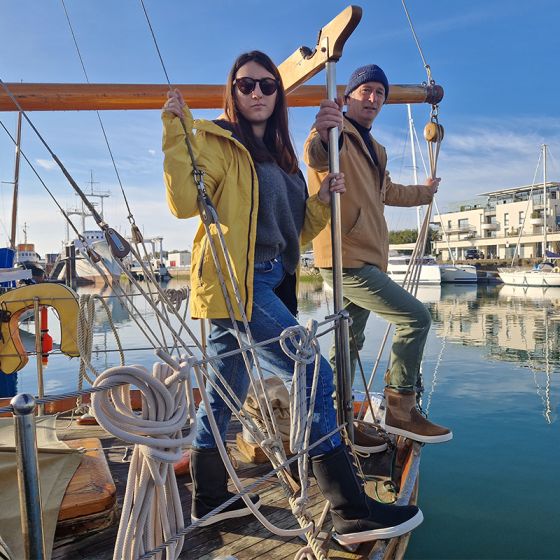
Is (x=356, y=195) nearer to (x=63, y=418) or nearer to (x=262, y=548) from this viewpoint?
(x=262, y=548)

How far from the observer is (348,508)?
6.06 ft

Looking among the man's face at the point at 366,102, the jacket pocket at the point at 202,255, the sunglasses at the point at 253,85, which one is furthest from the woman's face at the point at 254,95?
the man's face at the point at 366,102

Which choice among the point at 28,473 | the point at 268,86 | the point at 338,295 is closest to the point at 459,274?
the point at 338,295

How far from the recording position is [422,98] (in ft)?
11.6

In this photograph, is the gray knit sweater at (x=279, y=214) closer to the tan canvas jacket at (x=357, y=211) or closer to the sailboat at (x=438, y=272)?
the tan canvas jacket at (x=357, y=211)

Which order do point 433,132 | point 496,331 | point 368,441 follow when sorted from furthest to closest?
point 496,331
point 433,132
point 368,441

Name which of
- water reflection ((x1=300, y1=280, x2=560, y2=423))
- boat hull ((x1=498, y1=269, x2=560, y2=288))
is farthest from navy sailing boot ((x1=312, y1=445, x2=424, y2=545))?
boat hull ((x1=498, y1=269, x2=560, y2=288))

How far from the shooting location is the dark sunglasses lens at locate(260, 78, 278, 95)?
6.84ft

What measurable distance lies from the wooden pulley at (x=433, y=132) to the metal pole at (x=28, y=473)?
3.09m

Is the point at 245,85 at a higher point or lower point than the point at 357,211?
higher

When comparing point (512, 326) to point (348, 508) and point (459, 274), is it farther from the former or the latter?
point (459, 274)

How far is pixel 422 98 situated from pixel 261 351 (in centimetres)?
251

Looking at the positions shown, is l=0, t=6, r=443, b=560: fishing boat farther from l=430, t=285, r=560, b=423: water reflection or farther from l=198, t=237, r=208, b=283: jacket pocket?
l=430, t=285, r=560, b=423: water reflection

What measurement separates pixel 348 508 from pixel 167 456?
97 cm
